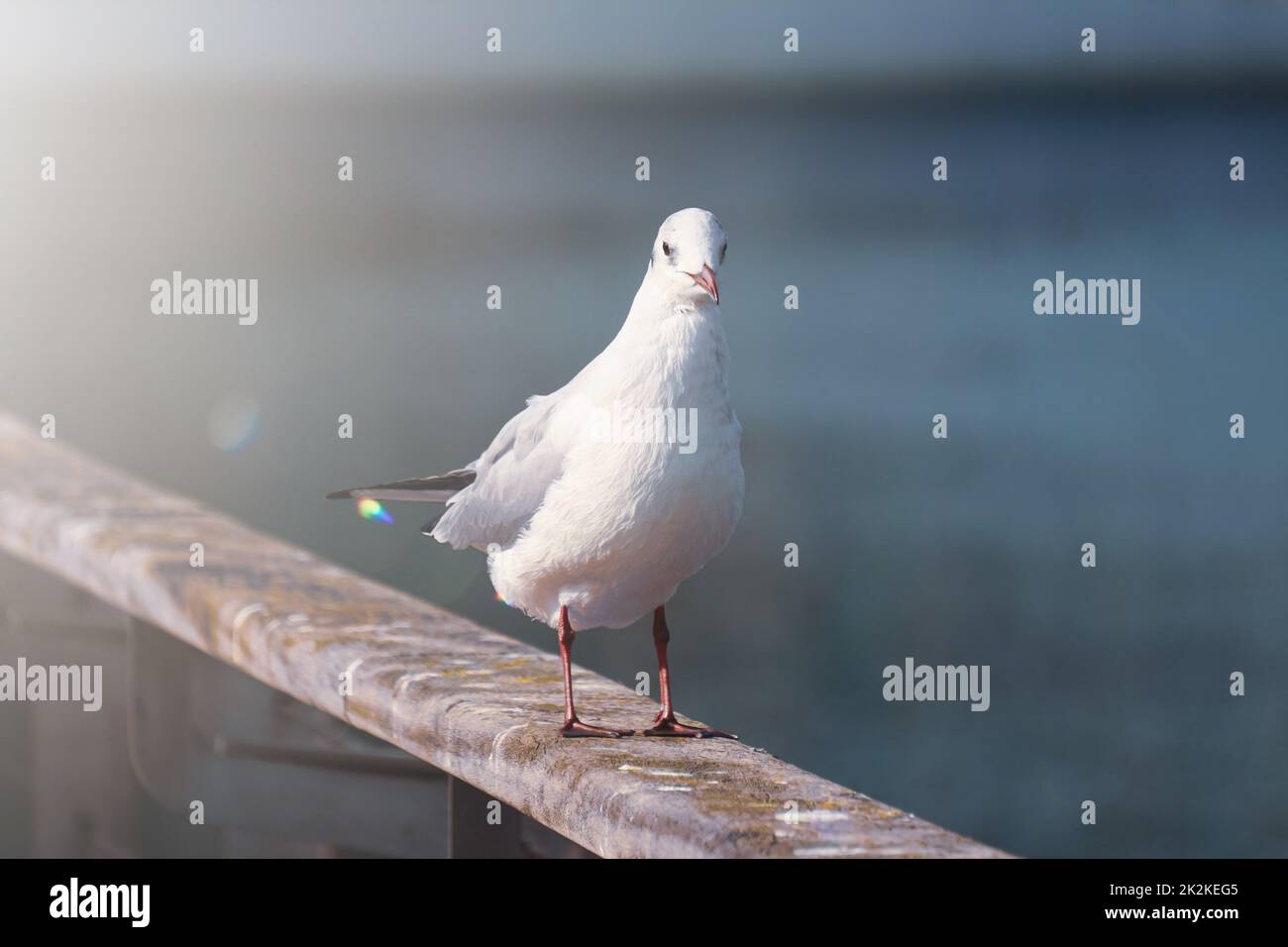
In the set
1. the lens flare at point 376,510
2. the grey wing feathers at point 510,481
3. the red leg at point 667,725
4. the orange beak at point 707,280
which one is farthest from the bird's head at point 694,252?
the lens flare at point 376,510

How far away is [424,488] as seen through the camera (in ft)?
7.92

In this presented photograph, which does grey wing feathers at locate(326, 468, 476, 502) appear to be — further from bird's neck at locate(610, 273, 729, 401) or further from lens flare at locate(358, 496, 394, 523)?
bird's neck at locate(610, 273, 729, 401)

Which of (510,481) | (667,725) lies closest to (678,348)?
(510,481)

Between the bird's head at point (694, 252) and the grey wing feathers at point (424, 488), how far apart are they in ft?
1.94

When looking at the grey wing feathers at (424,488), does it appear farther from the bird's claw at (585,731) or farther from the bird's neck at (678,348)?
the bird's claw at (585,731)

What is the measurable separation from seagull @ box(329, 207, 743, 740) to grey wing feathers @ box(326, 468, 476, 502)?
201mm

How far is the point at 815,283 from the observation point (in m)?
11.3

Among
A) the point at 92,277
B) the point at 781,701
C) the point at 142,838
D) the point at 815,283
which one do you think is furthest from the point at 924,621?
the point at 92,277

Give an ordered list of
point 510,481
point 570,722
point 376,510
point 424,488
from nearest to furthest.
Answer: point 570,722, point 510,481, point 424,488, point 376,510

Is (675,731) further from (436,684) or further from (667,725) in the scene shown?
(436,684)

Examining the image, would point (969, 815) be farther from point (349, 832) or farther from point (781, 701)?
point (349, 832)

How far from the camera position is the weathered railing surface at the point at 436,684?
1.51 m

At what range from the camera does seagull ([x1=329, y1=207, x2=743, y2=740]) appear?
6.52 feet

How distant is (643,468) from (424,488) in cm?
58
